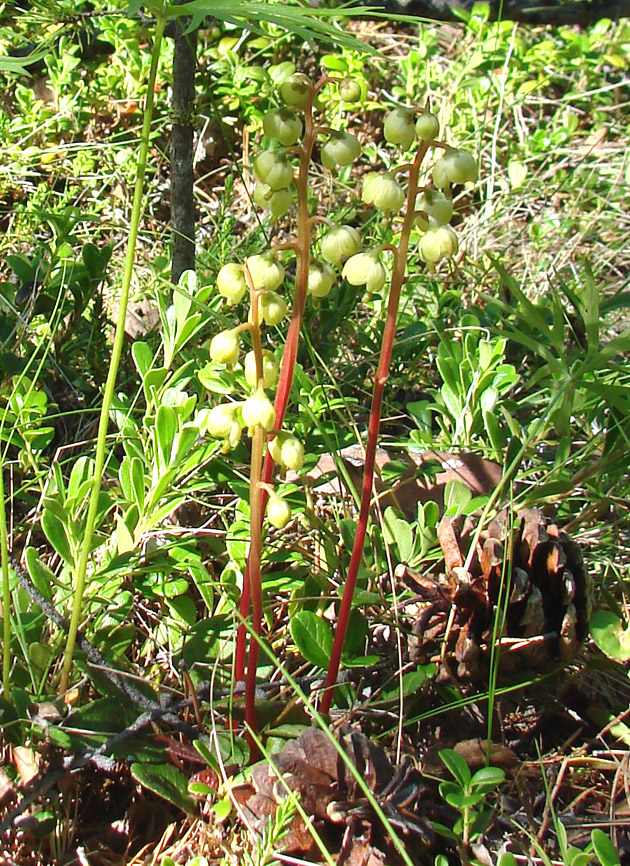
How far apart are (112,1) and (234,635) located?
227 centimetres

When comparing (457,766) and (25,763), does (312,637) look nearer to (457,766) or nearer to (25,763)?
(457,766)

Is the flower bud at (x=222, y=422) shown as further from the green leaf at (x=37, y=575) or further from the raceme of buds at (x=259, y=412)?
the green leaf at (x=37, y=575)

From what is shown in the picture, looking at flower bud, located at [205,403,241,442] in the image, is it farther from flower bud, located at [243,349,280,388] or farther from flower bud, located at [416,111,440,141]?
flower bud, located at [416,111,440,141]

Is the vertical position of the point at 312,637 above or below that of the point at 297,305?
below

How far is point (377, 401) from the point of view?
4.09 feet

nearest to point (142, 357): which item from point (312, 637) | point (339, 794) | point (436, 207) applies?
point (312, 637)

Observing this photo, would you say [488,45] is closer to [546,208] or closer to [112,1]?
[546,208]

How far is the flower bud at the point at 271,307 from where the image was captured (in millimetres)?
1149

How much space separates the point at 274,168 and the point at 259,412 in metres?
0.32

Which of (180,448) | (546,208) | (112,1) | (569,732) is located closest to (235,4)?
(180,448)

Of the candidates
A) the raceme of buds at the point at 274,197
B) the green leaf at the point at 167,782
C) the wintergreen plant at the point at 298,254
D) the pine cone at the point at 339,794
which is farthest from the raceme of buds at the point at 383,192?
the green leaf at the point at 167,782

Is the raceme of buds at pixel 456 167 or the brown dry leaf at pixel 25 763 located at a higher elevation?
the raceme of buds at pixel 456 167

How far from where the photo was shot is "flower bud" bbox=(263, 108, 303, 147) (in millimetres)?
1143

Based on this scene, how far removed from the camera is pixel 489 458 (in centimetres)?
197
